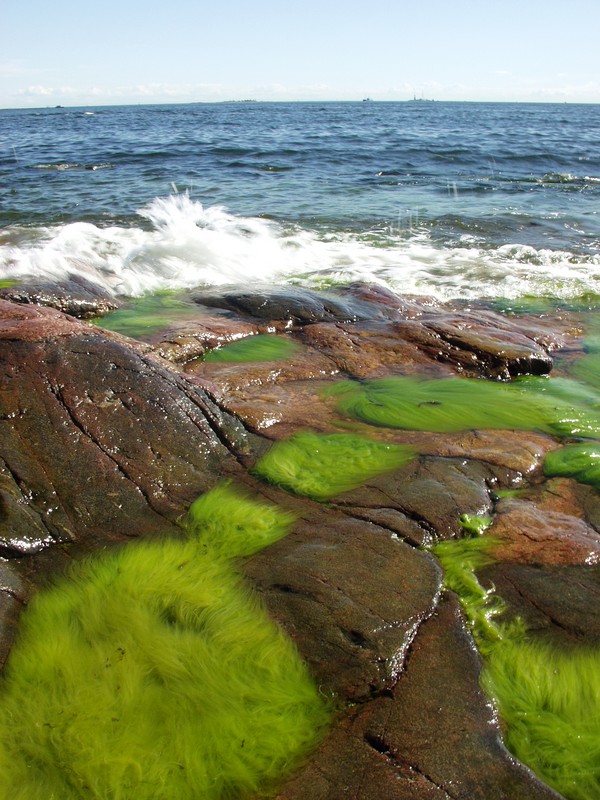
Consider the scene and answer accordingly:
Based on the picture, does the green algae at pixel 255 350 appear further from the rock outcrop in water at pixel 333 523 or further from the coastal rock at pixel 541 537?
the coastal rock at pixel 541 537

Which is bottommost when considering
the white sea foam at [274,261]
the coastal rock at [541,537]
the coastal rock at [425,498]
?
the coastal rock at [541,537]

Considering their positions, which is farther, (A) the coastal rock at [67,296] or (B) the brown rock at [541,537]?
(A) the coastal rock at [67,296]

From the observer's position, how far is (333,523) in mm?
2967

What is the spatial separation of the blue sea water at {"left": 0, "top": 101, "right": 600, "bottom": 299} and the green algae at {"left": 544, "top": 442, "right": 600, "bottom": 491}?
413 centimetres

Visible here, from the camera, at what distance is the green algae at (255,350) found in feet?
16.8

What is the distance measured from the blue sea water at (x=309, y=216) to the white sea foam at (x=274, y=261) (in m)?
0.03

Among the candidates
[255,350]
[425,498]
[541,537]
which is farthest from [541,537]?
[255,350]

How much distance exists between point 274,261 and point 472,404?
5288mm

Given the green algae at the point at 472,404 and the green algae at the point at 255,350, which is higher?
the green algae at the point at 255,350

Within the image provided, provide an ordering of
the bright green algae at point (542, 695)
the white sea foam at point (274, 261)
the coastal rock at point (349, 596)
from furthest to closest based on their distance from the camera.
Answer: the white sea foam at point (274, 261) → the coastal rock at point (349, 596) → the bright green algae at point (542, 695)

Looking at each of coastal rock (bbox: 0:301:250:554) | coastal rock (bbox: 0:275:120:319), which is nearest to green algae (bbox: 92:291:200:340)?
coastal rock (bbox: 0:275:120:319)

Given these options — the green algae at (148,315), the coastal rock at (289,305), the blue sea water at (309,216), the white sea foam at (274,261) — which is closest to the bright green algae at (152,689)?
the green algae at (148,315)

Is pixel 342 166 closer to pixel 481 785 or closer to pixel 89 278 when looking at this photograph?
pixel 89 278

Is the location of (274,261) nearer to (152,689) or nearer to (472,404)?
(472,404)
